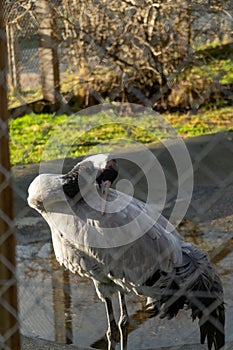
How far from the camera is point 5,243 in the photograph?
142cm

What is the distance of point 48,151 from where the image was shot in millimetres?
5336

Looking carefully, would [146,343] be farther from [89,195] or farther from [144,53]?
[144,53]

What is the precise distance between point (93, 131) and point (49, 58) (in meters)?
0.92

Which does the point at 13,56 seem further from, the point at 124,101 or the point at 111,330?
the point at 111,330

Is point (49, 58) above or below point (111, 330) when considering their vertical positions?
above

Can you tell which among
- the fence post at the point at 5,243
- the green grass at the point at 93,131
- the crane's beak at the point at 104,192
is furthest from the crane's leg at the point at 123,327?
the green grass at the point at 93,131

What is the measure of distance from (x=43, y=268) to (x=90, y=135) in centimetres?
243

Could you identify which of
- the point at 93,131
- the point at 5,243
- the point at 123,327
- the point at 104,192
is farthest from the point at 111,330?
the point at 93,131

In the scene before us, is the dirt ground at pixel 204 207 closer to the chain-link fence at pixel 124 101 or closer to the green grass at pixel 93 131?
the chain-link fence at pixel 124 101

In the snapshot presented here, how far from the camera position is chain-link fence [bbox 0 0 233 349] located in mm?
3055

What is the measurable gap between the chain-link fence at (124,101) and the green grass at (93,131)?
61 mm

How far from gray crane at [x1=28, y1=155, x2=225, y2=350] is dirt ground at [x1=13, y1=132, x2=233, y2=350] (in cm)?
20

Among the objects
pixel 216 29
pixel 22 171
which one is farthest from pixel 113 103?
pixel 22 171

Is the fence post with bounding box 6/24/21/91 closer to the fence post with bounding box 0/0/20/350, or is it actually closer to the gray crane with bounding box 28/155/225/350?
the gray crane with bounding box 28/155/225/350
